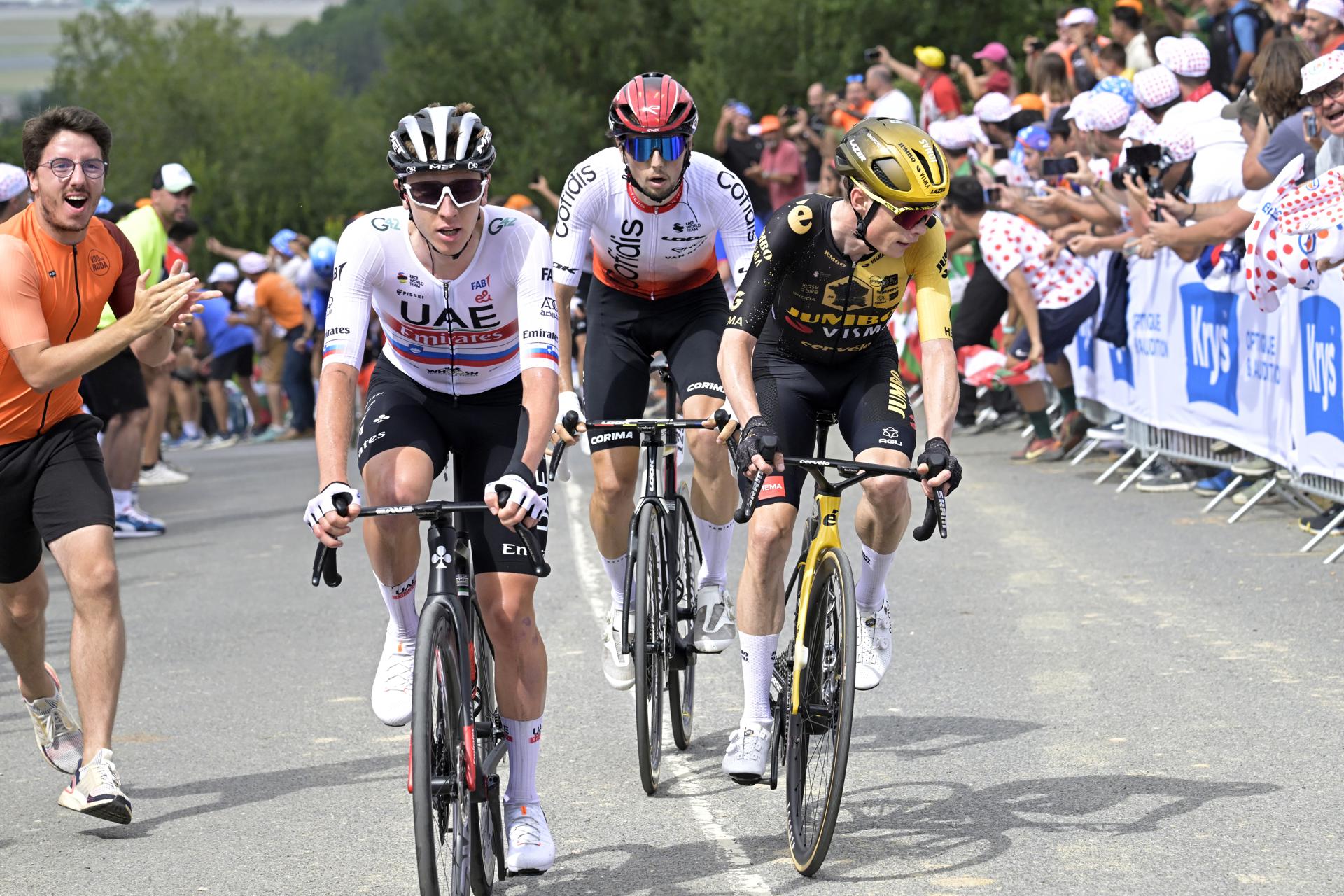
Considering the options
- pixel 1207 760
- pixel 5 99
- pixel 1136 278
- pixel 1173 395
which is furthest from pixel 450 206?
pixel 5 99

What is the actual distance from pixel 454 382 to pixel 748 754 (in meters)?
1.50

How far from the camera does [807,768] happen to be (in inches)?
210

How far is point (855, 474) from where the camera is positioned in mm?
5391

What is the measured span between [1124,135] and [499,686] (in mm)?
9200

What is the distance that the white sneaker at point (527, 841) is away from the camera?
5.11 meters

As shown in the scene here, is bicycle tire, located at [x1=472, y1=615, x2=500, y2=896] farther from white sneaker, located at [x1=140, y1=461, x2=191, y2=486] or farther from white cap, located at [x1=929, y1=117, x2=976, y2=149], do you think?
white sneaker, located at [x1=140, y1=461, x2=191, y2=486]

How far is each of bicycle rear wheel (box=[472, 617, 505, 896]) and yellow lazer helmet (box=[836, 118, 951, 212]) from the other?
1794mm

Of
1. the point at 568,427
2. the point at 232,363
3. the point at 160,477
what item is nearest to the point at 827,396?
the point at 568,427

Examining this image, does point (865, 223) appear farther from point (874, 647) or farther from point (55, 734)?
point (55, 734)

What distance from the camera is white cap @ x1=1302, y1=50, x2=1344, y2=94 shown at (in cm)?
904

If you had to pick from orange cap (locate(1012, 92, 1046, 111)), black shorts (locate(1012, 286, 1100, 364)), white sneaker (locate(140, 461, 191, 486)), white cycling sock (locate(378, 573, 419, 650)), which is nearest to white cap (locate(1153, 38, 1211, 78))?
black shorts (locate(1012, 286, 1100, 364))

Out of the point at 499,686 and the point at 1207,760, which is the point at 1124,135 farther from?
the point at 499,686

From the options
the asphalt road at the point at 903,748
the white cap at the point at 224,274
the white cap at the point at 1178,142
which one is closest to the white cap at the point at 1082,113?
the white cap at the point at 1178,142

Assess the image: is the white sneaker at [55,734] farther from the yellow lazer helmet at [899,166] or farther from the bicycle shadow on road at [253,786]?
the yellow lazer helmet at [899,166]
